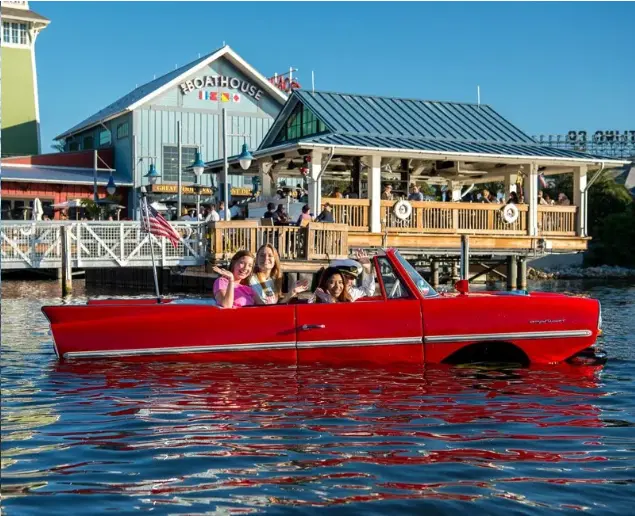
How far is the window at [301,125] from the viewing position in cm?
2869

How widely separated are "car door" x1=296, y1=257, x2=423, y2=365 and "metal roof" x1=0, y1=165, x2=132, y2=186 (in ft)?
108

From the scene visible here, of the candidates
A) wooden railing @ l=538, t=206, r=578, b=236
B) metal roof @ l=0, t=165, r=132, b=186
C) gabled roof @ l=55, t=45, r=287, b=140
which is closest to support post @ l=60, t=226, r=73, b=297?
wooden railing @ l=538, t=206, r=578, b=236

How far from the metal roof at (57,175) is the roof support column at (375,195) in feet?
64.6

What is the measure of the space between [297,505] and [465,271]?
2203 centimetres

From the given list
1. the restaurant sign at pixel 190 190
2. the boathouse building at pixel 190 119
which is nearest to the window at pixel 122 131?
the boathouse building at pixel 190 119

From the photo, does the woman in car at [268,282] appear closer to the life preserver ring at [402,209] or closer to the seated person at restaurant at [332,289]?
the seated person at restaurant at [332,289]

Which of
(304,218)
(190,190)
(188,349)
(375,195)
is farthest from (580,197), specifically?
(188,349)

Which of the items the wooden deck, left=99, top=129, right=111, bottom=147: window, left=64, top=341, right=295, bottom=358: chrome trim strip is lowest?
left=64, top=341, right=295, bottom=358: chrome trim strip

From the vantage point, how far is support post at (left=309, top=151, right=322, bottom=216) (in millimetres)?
26156

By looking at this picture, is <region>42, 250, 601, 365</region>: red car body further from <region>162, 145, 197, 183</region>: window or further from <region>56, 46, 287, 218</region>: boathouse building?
<region>162, 145, 197, 183</region>: window

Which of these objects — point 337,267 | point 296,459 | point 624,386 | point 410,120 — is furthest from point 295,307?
point 410,120

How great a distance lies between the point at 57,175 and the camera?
142 feet

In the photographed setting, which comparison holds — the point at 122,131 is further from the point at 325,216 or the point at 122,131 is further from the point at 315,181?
the point at 325,216

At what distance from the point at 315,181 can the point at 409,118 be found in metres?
5.49
